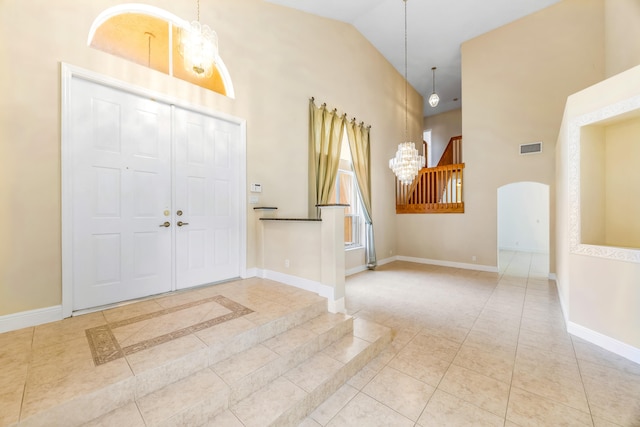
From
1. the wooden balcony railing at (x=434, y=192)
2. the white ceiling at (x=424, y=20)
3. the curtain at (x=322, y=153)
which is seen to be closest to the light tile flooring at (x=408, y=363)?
the curtain at (x=322, y=153)

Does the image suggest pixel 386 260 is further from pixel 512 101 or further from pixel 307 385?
pixel 307 385

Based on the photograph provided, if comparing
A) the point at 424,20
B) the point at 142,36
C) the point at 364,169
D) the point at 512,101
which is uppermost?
the point at 424,20

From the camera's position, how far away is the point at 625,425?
65.6 inches

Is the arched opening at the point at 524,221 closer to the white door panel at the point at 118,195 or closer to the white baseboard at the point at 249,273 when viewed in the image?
the white baseboard at the point at 249,273

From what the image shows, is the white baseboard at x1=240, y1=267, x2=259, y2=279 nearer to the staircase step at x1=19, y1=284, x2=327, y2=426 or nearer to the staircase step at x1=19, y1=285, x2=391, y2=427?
the staircase step at x1=19, y1=285, x2=391, y2=427

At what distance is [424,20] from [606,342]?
637cm

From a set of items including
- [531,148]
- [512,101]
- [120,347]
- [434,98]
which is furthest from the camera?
[434,98]

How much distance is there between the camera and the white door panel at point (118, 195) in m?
2.57

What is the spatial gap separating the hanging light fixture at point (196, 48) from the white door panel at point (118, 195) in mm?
929

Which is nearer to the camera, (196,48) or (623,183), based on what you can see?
(196,48)

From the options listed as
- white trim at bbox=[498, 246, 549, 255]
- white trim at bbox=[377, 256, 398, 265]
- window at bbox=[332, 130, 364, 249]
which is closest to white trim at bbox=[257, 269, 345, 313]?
window at bbox=[332, 130, 364, 249]

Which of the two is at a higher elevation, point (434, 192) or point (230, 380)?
point (434, 192)

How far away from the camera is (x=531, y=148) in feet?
18.0

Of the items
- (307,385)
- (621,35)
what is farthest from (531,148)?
(307,385)
